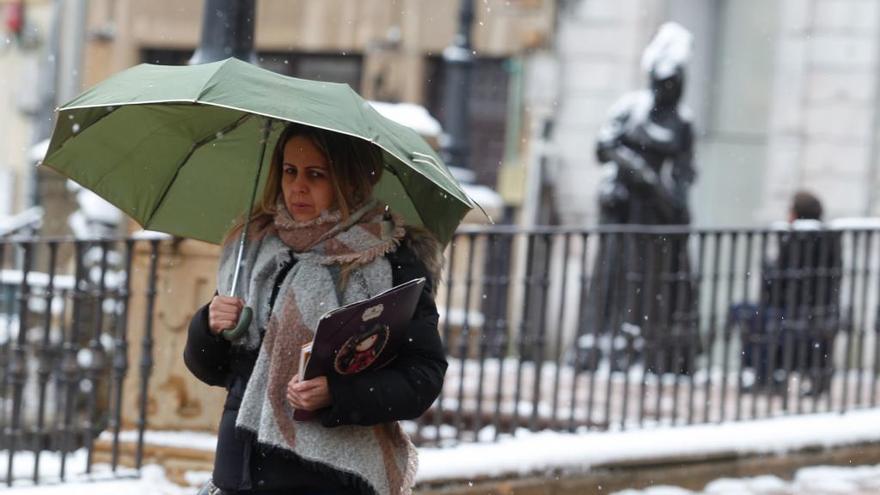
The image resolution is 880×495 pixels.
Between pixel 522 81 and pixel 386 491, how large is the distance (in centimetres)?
1472

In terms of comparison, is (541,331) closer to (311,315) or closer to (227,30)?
(227,30)

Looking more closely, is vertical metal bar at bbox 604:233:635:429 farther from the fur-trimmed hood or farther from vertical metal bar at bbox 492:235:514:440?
the fur-trimmed hood

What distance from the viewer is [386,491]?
3.89 meters

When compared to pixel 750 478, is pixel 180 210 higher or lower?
higher

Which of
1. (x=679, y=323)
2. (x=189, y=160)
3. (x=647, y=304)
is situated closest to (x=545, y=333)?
(x=647, y=304)

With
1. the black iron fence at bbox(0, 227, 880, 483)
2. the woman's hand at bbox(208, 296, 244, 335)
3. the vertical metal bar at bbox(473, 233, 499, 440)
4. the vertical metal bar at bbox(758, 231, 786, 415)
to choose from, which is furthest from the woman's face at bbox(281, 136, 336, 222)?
the vertical metal bar at bbox(758, 231, 786, 415)

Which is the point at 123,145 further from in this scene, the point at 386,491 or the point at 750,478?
the point at 750,478

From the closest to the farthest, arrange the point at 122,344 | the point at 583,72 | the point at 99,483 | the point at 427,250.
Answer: the point at 427,250
the point at 99,483
the point at 122,344
the point at 583,72

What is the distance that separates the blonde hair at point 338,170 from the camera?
390 centimetres

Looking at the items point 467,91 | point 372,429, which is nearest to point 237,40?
point 372,429

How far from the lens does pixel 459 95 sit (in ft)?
49.2

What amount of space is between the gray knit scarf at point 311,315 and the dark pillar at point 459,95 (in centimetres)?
1088

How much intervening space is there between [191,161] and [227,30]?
2871 mm

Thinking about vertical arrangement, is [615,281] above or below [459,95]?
below
